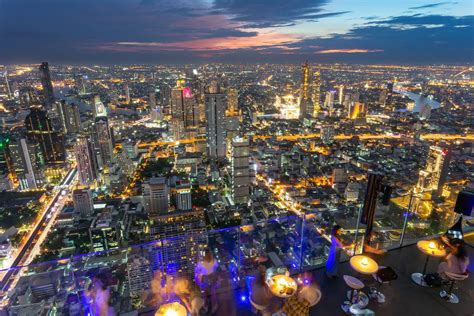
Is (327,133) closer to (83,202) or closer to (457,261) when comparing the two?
(83,202)

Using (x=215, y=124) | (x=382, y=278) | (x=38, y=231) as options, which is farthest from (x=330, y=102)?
(x=382, y=278)

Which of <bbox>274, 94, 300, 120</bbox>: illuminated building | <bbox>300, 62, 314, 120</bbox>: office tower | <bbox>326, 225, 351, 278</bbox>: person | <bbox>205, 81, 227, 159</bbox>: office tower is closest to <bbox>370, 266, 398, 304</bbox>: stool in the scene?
<bbox>326, 225, 351, 278</bbox>: person

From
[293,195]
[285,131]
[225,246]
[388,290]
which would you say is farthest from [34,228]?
[285,131]

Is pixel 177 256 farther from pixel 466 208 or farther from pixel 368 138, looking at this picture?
pixel 368 138

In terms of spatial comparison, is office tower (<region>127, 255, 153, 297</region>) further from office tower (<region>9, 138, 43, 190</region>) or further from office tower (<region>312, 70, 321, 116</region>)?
office tower (<region>312, 70, 321, 116</region>)

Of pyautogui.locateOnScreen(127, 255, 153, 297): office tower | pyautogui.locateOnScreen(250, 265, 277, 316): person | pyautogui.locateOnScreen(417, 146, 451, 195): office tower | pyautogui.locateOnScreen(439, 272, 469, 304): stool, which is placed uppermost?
pyautogui.locateOnScreen(250, 265, 277, 316): person

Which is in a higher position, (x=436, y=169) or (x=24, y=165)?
(x=436, y=169)
